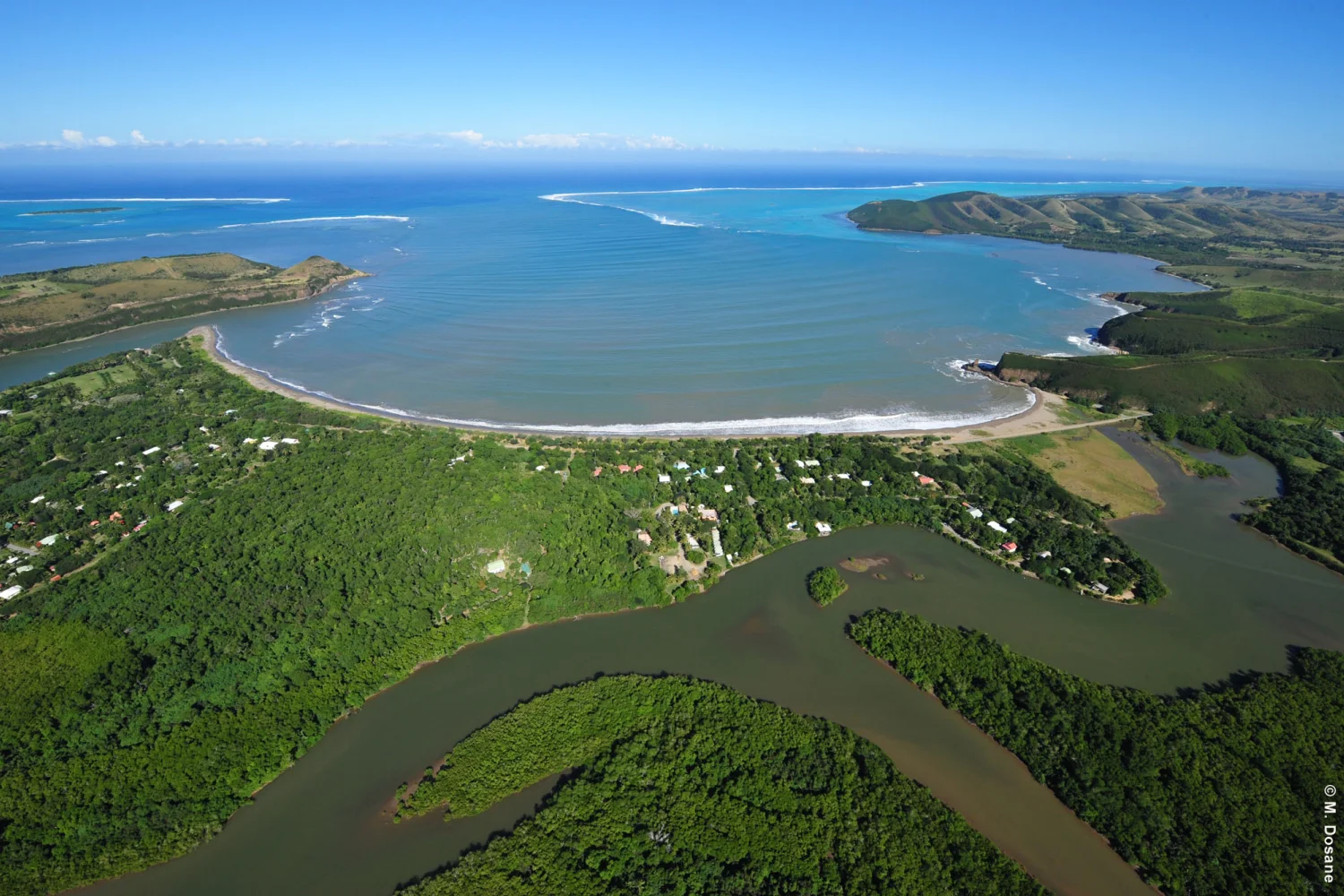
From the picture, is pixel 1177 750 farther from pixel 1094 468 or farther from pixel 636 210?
pixel 636 210

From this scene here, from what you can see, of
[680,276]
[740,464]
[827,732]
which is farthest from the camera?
[680,276]

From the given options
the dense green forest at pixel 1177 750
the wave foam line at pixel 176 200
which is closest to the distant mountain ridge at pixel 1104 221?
the dense green forest at pixel 1177 750

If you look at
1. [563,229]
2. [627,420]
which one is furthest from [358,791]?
[563,229]

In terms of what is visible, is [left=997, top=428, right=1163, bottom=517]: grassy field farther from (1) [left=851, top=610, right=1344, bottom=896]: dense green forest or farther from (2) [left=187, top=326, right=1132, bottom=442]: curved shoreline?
(1) [left=851, top=610, right=1344, bottom=896]: dense green forest

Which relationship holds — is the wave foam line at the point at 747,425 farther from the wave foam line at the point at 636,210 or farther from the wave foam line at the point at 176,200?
the wave foam line at the point at 176,200

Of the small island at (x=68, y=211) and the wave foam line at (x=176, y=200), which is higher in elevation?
the wave foam line at (x=176, y=200)

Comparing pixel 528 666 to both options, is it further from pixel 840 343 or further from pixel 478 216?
pixel 478 216
